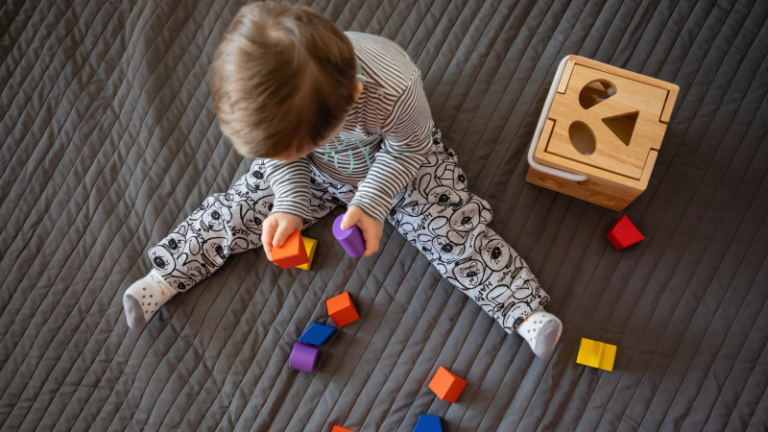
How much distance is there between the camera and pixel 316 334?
3.11 ft

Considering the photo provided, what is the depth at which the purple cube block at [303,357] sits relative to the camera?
0.94 m

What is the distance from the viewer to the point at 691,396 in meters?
0.91

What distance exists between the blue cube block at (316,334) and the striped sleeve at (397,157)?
0.92ft

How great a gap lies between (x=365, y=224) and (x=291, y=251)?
0.13m

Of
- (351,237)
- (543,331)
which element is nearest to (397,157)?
(351,237)

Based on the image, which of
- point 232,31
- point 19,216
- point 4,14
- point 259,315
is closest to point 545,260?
point 259,315

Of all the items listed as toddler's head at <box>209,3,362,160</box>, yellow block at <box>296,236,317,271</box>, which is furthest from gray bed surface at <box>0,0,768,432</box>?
toddler's head at <box>209,3,362,160</box>

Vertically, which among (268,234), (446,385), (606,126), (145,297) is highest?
(606,126)

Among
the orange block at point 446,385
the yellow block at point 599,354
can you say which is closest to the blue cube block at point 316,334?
the orange block at point 446,385

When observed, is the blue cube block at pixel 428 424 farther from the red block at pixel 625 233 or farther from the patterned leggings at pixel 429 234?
the red block at pixel 625 233

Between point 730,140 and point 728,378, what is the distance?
0.46 metres

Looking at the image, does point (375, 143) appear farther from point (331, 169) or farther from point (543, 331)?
point (543, 331)

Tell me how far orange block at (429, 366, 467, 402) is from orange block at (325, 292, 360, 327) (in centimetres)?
19

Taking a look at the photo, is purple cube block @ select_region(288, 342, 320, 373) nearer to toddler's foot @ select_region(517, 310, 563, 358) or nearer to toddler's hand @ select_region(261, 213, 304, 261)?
toddler's hand @ select_region(261, 213, 304, 261)
